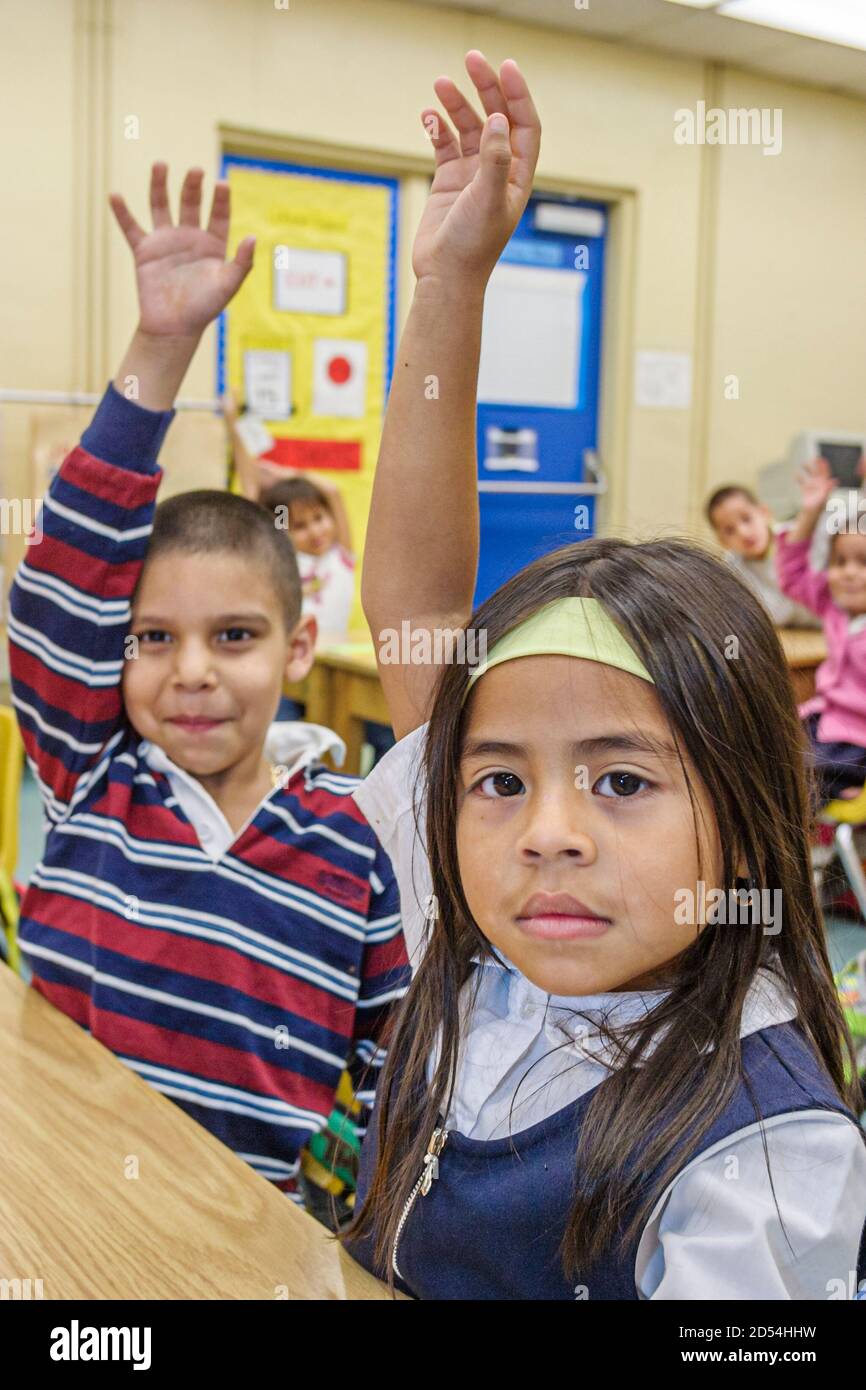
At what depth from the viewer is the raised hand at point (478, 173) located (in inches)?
28.1

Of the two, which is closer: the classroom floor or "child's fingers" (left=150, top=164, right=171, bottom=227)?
"child's fingers" (left=150, top=164, right=171, bottom=227)

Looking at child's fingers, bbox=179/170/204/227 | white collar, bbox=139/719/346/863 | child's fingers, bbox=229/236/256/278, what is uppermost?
child's fingers, bbox=179/170/204/227

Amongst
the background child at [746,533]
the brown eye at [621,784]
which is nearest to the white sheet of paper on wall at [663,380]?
the background child at [746,533]

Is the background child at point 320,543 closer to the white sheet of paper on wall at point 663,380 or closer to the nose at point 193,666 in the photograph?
the white sheet of paper on wall at point 663,380

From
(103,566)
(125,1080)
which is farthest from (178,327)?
(125,1080)

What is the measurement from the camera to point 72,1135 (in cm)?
82

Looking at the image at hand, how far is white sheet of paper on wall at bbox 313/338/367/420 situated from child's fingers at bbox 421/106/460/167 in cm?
493

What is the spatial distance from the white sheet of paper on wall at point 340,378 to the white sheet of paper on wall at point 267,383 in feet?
0.41

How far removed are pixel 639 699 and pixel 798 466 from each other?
5.84m

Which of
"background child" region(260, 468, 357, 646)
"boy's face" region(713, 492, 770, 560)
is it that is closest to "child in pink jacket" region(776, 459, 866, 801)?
"boy's face" region(713, 492, 770, 560)

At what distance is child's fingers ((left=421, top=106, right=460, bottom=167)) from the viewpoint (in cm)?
78

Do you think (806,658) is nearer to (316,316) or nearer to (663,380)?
(316,316)

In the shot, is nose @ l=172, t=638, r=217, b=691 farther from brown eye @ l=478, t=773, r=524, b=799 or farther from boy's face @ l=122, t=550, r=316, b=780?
brown eye @ l=478, t=773, r=524, b=799
